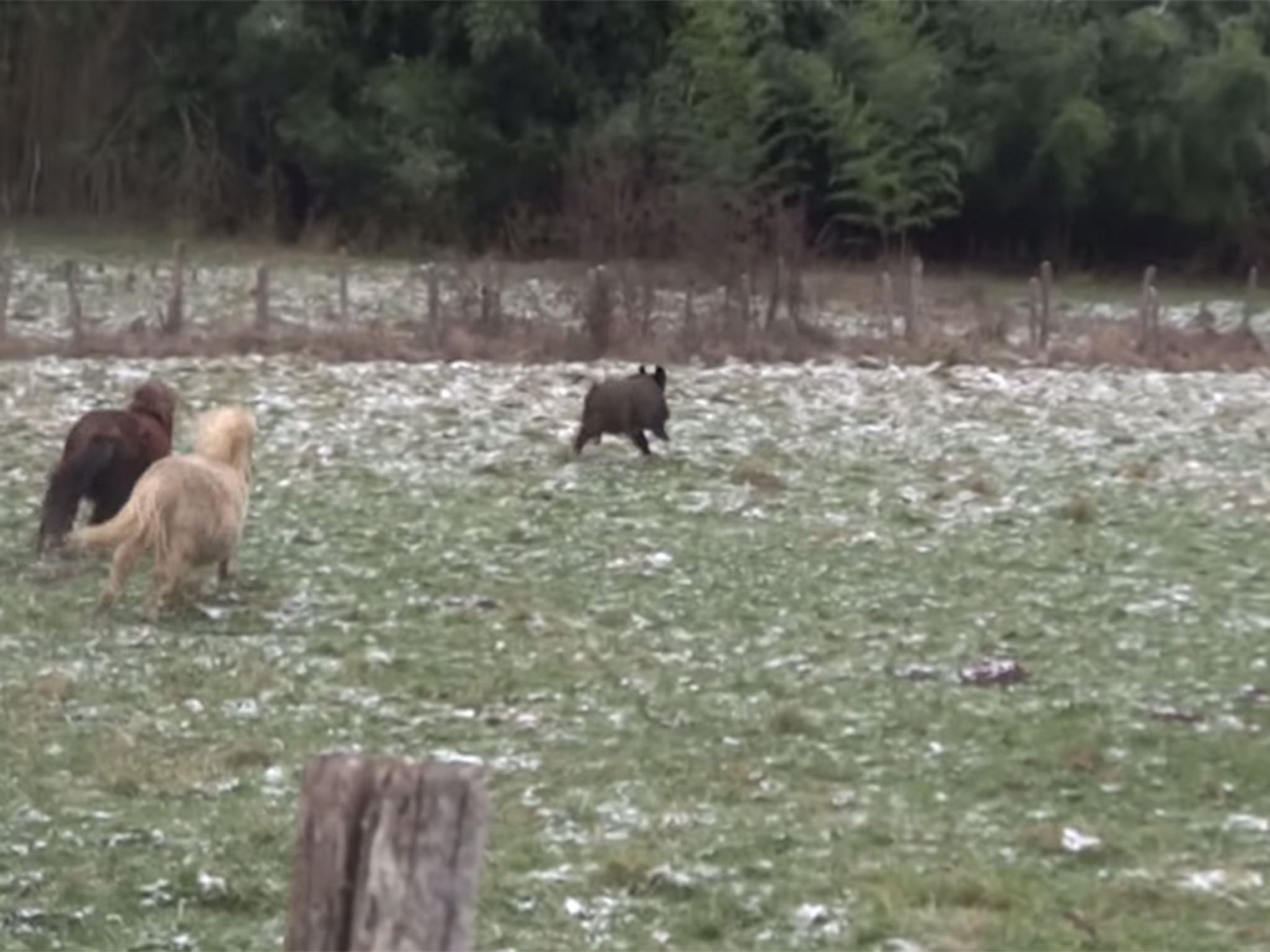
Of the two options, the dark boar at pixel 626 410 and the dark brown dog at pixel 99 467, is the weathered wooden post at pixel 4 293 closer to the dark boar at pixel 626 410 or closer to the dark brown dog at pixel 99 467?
the dark boar at pixel 626 410

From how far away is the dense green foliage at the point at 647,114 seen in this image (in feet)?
162

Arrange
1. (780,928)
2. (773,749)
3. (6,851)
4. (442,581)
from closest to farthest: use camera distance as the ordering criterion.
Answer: (780,928), (6,851), (773,749), (442,581)

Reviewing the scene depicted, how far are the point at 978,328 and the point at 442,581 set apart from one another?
18783mm

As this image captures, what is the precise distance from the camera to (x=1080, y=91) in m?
52.1

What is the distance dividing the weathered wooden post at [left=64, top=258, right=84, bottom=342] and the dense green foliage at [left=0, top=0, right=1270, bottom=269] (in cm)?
1465

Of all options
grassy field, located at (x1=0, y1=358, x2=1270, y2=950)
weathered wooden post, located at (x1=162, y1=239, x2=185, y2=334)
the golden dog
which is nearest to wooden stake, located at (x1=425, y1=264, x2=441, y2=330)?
weathered wooden post, located at (x1=162, y1=239, x2=185, y2=334)

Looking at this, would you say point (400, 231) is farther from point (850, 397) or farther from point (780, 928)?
point (780, 928)

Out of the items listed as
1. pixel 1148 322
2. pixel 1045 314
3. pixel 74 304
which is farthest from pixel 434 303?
pixel 1148 322

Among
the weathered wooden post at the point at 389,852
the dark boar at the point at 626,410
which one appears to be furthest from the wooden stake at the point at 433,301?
the weathered wooden post at the point at 389,852

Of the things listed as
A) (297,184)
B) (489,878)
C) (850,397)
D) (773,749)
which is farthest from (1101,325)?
(489,878)

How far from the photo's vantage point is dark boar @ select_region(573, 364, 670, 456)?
21750mm

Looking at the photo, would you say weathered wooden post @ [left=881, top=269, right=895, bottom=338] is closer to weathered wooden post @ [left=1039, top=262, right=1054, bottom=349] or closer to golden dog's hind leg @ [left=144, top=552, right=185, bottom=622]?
weathered wooden post @ [left=1039, top=262, right=1054, bottom=349]

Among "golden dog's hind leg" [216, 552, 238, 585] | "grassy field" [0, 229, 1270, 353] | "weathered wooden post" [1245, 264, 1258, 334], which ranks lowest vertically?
"golden dog's hind leg" [216, 552, 238, 585]

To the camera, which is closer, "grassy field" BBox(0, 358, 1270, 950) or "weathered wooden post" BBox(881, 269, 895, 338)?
"grassy field" BBox(0, 358, 1270, 950)
